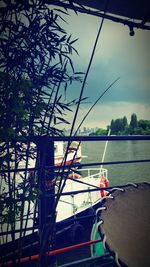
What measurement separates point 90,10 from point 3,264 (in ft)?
9.86

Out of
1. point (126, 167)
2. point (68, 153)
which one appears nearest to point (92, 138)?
point (68, 153)

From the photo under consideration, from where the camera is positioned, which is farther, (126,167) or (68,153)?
(126,167)

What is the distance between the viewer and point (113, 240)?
125 cm

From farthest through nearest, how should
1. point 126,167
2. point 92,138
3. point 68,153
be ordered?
1. point 126,167
2. point 92,138
3. point 68,153

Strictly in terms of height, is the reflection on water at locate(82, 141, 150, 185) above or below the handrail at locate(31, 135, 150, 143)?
below

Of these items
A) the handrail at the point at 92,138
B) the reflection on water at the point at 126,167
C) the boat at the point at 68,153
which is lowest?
the reflection on water at the point at 126,167

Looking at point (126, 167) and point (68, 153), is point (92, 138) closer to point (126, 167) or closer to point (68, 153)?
point (68, 153)

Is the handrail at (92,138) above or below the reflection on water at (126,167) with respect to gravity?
above

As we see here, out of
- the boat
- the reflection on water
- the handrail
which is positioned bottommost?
the reflection on water

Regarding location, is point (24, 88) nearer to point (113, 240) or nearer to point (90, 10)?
point (113, 240)

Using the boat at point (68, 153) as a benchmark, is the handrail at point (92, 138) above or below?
above

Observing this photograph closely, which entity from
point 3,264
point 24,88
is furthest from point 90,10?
point 3,264

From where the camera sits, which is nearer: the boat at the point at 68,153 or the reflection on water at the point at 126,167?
the boat at the point at 68,153

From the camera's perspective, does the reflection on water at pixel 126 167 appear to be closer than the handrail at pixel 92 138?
No
